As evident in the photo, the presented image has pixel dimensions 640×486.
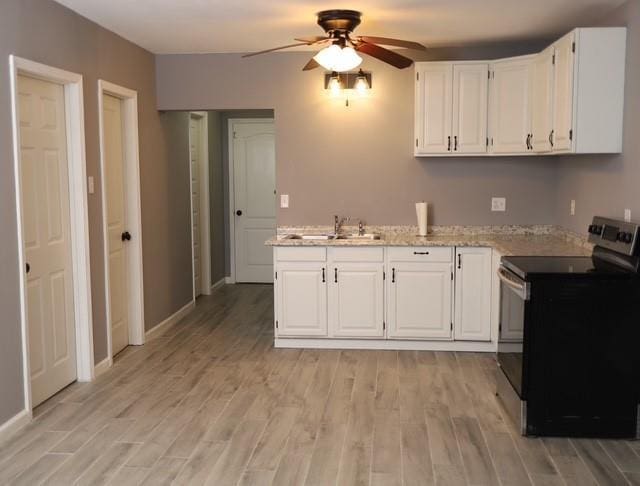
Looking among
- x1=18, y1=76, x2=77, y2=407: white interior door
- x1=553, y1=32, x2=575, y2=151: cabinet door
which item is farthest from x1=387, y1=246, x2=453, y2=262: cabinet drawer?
x1=18, y1=76, x2=77, y2=407: white interior door

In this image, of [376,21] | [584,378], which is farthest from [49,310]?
[584,378]

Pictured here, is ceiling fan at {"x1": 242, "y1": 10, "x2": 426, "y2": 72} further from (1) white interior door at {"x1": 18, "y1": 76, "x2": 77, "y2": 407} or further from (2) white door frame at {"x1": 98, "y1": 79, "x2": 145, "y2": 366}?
(2) white door frame at {"x1": 98, "y1": 79, "x2": 145, "y2": 366}

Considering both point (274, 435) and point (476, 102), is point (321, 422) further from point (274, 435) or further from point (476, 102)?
point (476, 102)

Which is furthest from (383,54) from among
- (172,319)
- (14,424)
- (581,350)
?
(172,319)

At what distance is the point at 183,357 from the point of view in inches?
205

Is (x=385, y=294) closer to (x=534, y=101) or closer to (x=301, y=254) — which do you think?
(x=301, y=254)

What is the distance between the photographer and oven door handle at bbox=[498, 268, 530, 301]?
3.52m

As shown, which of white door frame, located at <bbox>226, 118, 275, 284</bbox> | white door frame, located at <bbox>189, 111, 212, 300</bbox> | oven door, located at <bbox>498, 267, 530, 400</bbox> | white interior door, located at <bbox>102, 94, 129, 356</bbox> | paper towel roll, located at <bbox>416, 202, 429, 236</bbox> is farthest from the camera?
white door frame, located at <bbox>226, 118, 275, 284</bbox>

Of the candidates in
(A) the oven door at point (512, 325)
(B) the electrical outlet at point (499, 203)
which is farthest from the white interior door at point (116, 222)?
(B) the electrical outlet at point (499, 203)

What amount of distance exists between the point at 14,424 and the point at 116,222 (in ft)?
6.49

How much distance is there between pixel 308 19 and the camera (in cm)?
456

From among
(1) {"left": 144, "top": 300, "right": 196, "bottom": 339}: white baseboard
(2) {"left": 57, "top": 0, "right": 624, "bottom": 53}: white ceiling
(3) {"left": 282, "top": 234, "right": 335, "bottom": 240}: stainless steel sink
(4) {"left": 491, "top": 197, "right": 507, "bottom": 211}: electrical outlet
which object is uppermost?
(2) {"left": 57, "top": 0, "right": 624, "bottom": 53}: white ceiling

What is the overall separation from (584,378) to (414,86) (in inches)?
116

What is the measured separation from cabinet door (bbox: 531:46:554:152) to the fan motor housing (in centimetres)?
145
